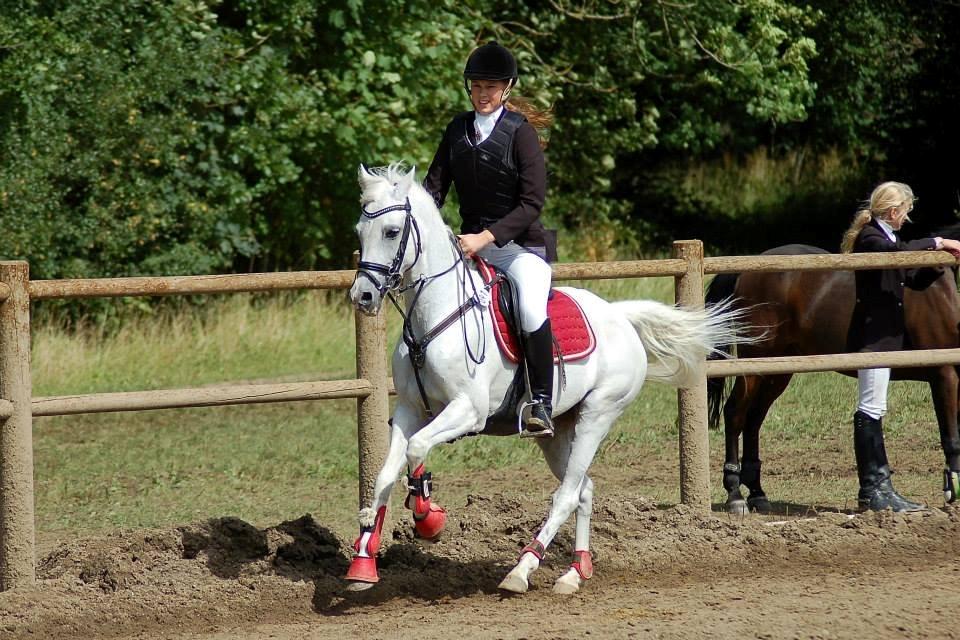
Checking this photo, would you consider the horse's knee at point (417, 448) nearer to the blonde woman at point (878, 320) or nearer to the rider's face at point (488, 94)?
the rider's face at point (488, 94)

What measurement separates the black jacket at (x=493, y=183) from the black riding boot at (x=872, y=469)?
8.82 ft

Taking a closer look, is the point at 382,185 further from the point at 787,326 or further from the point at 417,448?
the point at 787,326

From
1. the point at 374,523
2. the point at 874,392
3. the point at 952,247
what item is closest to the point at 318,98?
the point at 874,392

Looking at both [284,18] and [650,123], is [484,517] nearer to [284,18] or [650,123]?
[284,18]

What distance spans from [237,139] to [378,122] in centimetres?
179

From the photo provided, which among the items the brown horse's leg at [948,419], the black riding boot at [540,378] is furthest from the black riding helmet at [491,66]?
the brown horse's leg at [948,419]

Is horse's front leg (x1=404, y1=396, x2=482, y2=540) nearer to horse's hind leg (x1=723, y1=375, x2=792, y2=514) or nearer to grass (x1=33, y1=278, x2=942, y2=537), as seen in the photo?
grass (x1=33, y1=278, x2=942, y2=537)

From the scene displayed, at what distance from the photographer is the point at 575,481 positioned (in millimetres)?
6227

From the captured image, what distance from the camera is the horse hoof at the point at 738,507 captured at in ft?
26.2

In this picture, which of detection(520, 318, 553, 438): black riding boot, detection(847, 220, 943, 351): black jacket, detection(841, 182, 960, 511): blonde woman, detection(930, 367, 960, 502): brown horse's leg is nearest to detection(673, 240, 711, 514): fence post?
detection(841, 182, 960, 511): blonde woman

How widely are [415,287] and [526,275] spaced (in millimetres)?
591

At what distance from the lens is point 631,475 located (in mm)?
9328

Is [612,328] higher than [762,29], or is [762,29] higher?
[762,29]

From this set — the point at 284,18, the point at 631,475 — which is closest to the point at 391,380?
the point at 631,475
